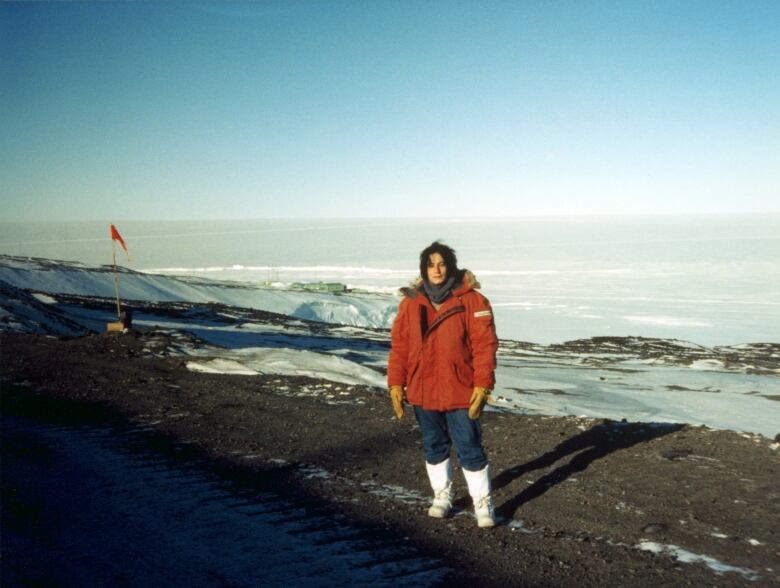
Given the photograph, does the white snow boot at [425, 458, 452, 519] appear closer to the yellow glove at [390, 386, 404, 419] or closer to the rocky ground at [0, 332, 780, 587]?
the rocky ground at [0, 332, 780, 587]

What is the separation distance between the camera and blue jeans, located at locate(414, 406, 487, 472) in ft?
12.7

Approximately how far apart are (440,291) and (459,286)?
0.12 metres

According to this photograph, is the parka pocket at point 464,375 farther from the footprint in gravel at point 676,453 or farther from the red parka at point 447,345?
the footprint in gravel at point 676,453

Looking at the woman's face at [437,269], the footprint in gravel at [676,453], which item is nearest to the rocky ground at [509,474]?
the footprint in gravel at [676,453]

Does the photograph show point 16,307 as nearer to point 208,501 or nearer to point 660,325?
point 208,501

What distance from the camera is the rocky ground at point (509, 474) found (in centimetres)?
340

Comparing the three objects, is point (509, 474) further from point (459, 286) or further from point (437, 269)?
point (437, 269)

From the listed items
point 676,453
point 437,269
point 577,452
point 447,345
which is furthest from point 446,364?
point 676,453

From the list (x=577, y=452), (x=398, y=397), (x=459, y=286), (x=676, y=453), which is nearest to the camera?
(x=459, y=286)

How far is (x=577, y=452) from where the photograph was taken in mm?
5438

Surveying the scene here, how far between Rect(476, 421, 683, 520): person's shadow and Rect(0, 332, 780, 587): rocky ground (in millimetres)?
19

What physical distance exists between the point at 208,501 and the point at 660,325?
38.4 m

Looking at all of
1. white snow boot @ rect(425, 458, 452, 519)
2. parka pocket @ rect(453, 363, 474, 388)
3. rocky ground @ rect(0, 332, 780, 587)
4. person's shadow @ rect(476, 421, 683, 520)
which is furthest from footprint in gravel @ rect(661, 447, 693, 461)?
parka pocket @ rect(453, 363, 474, 388)

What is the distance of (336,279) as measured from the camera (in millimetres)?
64000
